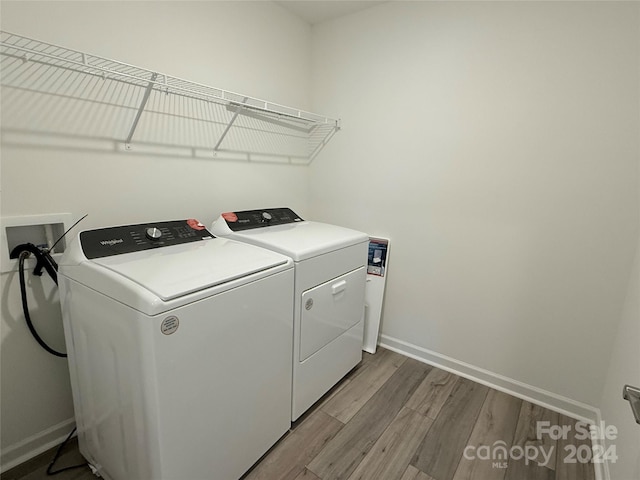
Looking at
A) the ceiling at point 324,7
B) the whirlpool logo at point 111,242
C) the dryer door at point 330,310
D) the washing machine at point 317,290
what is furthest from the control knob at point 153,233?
the ceiling at point 324,7

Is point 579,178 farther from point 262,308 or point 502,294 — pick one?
point 262,308

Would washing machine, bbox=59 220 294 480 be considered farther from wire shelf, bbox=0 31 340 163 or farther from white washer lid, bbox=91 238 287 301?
wire shelf, bbox=0 31 340 163

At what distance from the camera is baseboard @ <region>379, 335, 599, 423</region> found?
5.55 ft

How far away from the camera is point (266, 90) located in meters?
2.04

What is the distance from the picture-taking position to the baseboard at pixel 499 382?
169cm

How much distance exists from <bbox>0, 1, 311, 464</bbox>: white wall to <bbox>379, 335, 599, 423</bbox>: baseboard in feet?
4.84

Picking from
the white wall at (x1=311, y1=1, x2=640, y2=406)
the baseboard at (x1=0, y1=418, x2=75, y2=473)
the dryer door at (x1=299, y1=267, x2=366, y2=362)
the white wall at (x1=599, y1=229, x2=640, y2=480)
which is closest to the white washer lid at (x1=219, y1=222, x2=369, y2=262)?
the dryer door at (x1=299, y1=267, x2=366, y2=362)

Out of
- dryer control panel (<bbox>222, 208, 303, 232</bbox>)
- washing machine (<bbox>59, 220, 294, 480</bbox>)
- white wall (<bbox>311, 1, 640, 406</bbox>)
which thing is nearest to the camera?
washing machine (<bbox>59, 220, 294, 480</bbox>)

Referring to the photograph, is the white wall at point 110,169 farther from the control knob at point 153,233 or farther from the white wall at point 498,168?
the white wall at point 498,168

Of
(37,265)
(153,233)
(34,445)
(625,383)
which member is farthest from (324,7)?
(34,445)

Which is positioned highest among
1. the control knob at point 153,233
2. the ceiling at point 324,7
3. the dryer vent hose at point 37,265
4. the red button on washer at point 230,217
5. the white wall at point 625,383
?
the ceiling at point 324,7

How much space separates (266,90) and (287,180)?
0.60m

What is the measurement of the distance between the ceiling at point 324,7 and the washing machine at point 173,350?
164 cm

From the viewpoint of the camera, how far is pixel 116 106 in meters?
1.41
